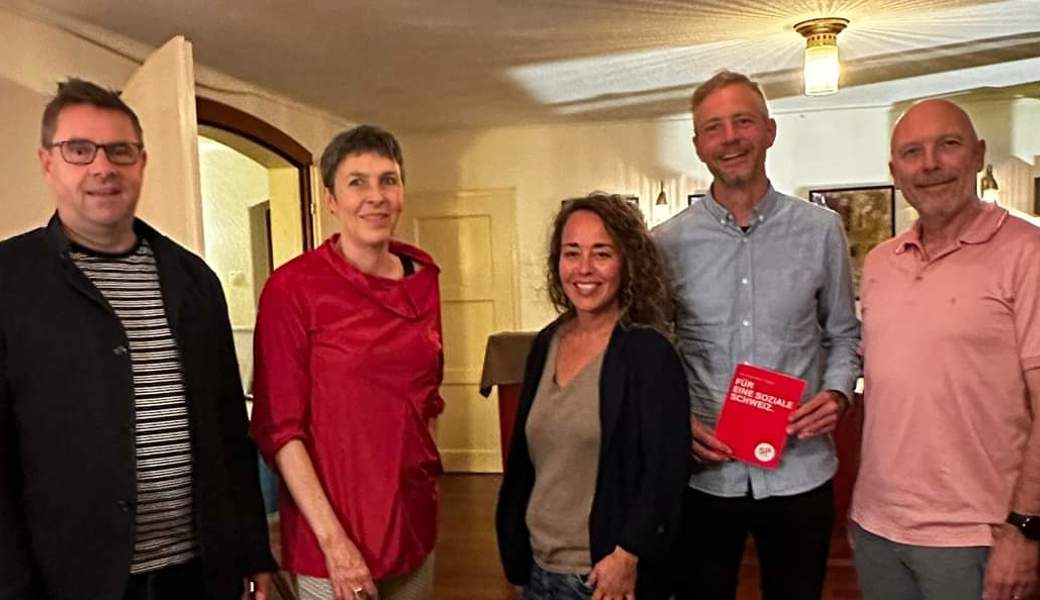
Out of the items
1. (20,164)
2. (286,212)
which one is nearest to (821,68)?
(286,212)

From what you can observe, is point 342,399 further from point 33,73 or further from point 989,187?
point 989,187

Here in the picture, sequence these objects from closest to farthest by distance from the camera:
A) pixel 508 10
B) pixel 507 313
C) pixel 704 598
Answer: pixel 704 598 < pixel 508 10 < pixel 507 313

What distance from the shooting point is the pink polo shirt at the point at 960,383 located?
5.00 ft

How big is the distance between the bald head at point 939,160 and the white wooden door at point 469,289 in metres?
3.82

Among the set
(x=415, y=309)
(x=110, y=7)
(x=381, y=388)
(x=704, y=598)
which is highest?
(x=110, y=7)

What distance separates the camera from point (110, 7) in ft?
8.71

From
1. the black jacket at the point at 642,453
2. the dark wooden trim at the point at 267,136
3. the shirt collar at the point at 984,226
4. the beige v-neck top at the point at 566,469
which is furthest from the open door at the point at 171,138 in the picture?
the shirt collar at the point at 984,226

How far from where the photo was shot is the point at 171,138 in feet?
8.98

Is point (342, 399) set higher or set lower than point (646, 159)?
lower

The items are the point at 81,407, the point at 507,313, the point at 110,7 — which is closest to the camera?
the point at 81,407

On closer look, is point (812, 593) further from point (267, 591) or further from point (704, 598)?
point (267, 591)

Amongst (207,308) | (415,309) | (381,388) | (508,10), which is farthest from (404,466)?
(508,10)

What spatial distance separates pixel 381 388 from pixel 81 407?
50cm

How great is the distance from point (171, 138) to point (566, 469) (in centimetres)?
194
